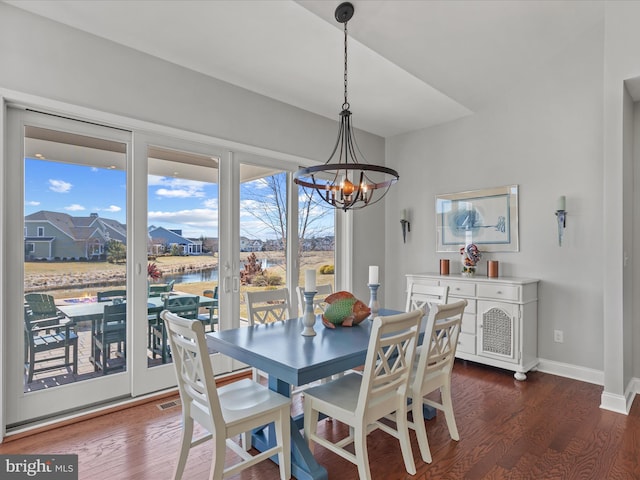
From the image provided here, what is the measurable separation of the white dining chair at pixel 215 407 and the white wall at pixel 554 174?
3.09 m

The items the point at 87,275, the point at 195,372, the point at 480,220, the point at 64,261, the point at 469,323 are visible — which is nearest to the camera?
the point at 195,372

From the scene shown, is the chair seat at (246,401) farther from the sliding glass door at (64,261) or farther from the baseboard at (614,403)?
the baseboard at (614,403)

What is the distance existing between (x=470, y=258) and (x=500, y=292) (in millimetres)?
577

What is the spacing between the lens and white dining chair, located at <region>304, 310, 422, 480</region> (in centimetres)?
181

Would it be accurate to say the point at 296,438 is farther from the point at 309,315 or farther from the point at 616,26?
the point at 616,26

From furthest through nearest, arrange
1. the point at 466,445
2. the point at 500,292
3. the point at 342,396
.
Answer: the point at 500,292, the point at 466,445, the point at 342,396

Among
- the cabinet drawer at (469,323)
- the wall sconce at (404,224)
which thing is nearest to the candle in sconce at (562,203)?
the cabinet drawer at (469,323)

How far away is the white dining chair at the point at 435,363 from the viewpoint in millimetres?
2143

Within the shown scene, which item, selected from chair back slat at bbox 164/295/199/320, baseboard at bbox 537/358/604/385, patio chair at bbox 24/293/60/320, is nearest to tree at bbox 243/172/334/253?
chair back slat at bbox 164/295/199/320

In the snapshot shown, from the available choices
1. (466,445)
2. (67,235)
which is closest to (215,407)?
(466,445)

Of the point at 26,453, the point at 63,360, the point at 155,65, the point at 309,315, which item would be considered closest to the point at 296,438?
the point at 309,315

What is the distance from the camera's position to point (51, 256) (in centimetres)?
268

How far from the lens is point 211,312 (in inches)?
141

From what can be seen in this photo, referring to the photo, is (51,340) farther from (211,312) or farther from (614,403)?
(614,403)
